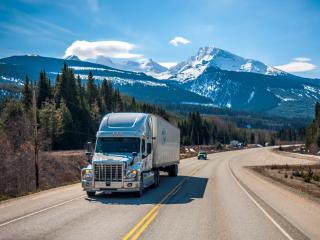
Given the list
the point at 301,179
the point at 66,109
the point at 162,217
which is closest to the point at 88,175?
the point at 162,217

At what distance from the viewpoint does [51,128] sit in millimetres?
89875

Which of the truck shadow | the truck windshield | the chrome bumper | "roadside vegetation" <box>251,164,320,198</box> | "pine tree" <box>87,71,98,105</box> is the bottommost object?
"roadside vegetation" <box>251,164,320,198</box>

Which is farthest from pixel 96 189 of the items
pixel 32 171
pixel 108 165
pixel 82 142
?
pixel 82 142

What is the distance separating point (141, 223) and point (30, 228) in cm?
324

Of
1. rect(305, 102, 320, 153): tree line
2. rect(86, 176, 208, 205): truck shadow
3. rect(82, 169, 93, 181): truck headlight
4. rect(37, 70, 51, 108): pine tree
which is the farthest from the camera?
rect(305, 102, 320, 153): tree line

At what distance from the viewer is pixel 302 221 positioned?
1622 centimetres

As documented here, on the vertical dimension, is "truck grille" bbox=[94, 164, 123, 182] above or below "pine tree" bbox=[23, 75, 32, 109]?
below

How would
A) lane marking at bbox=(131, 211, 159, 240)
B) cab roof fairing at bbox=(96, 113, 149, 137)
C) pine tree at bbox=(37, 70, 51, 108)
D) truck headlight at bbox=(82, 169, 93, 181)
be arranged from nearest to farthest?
lane marking at bbox=(131, 211, 159, 240), truck headlight at bbox=(82, 169, 93, 181), cab roof fairing at bbox=(96, 113, 149, 137), pine tree at bbox=(37, 70, 51, 108)

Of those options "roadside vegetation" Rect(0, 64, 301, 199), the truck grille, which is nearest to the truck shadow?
the truck grille

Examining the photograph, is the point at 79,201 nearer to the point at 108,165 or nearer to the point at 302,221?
the point at 108,165

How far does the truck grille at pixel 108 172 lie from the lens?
22156mm

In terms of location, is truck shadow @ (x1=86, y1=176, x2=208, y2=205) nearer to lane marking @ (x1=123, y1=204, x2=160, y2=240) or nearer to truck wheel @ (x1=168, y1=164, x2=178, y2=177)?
lane marking @ (x1=123, y1=204, x2=160, y2=240)

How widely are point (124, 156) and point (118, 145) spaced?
108 cm

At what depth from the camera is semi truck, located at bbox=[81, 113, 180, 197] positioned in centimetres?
2217
